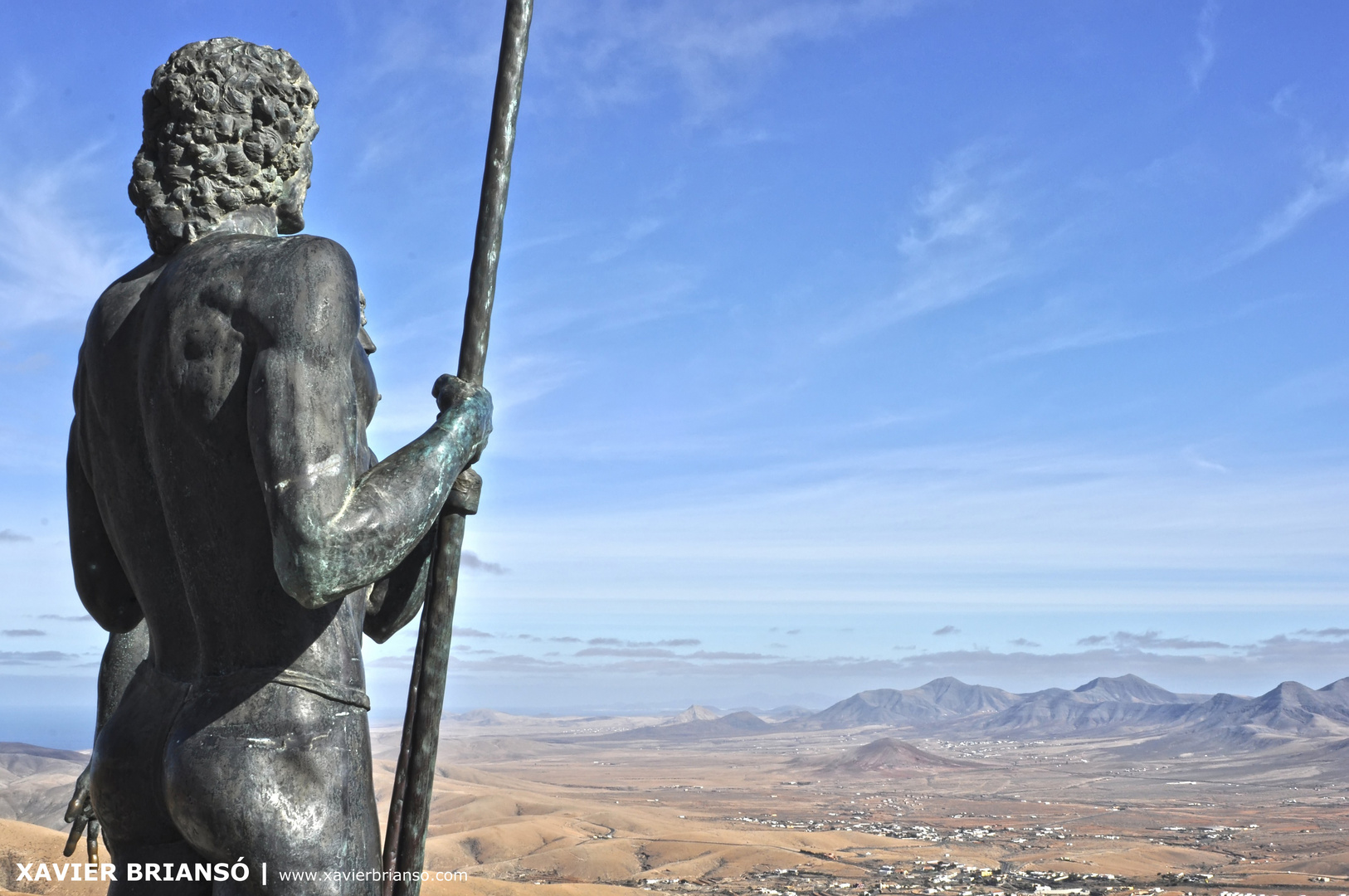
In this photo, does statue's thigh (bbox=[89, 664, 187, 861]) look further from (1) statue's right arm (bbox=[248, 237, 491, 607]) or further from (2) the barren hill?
(2) the barren hill

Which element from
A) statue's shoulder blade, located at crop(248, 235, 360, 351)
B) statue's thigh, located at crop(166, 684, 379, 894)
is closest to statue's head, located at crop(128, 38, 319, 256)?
statue's shoulder blade, located at crop(248, 235, 360, 351)

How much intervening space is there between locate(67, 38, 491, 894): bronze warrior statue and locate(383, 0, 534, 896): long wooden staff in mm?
123

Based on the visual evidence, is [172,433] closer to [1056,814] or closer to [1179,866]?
[1179,866]

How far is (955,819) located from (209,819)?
114 metres

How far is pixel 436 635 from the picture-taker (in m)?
3.47

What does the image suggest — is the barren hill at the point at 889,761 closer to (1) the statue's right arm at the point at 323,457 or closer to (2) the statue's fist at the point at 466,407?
(2) the statue's fist at the point at 466,407

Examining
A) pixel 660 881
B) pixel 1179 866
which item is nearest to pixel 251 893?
pixel 660 881

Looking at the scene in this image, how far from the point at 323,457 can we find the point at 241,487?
0.30m

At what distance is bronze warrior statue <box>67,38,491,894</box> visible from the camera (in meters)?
3.03

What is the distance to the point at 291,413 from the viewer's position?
2.97 meters

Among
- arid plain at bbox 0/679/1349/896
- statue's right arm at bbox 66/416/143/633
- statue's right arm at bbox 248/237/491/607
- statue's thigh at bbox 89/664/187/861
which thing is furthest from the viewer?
arid plain at bbox 0/679/1349/896

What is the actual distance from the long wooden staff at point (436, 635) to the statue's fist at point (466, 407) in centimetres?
6

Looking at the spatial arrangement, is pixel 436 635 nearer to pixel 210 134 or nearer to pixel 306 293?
pixel 306 293

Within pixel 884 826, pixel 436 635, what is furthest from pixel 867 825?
pixel 436 635
